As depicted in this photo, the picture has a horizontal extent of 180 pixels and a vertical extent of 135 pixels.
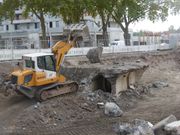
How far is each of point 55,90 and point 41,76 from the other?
47.8 inches

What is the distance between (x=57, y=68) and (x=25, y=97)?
2.29 metres

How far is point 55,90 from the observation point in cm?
1969

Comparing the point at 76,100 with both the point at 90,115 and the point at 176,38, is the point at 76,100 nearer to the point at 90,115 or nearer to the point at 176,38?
the point at 90,115

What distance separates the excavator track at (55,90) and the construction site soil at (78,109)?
0.26 meters

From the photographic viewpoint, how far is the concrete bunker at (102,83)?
75.8ft

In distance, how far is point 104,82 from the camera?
23578 mm

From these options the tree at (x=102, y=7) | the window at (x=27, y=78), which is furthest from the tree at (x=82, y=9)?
the window at (x=27, y=78)

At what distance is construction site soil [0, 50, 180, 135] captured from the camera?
53.4ft

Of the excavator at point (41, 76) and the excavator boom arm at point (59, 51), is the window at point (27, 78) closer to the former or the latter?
the excavator at point (41, 76)

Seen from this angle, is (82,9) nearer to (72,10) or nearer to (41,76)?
(72,10)

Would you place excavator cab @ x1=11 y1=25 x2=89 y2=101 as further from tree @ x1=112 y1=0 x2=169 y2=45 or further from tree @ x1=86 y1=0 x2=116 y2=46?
tree @ x1=112 y1=0 x2=169 y2=45

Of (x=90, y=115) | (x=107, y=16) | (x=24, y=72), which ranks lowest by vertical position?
(x=90, y=115)

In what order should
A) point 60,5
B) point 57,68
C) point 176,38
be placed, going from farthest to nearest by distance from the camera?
point 176,38 → point 60,5 → point 57,68

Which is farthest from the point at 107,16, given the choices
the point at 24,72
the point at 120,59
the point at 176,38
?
the point at 24,72
